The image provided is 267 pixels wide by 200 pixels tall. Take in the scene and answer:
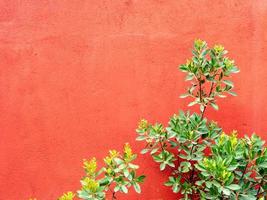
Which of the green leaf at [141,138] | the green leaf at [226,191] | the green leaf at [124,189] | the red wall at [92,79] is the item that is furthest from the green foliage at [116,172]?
the green leaf at [226,191]

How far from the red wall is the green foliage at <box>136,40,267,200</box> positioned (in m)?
0.19

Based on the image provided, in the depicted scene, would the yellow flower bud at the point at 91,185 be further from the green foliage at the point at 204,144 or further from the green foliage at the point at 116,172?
the green foliage at the point at 204,144

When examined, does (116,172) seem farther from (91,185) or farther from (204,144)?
(204,144)

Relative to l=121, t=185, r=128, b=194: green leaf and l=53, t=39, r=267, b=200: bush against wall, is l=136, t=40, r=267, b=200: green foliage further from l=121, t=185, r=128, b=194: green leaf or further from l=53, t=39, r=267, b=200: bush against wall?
l=121, t=185, r=128, b=194: green leaf

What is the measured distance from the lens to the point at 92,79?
12.6ft

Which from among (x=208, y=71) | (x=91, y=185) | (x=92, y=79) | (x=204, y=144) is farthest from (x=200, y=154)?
(x=92, y=79)

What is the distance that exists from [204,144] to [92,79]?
1.07m

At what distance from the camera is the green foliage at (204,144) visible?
329cm

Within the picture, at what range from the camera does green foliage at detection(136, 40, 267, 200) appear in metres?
3.29

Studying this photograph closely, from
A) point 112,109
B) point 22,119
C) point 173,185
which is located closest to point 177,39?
point 112,109

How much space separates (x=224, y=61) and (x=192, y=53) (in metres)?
0.28

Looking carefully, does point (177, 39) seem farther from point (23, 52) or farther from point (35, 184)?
point (35, 184)

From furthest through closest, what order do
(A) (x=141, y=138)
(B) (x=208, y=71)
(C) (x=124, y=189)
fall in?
1. (A) (x=141, y=138)
2. (B) (x=208, y=71)
3. (C) (x=124, y=189)

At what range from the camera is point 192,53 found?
3588 millimetres
